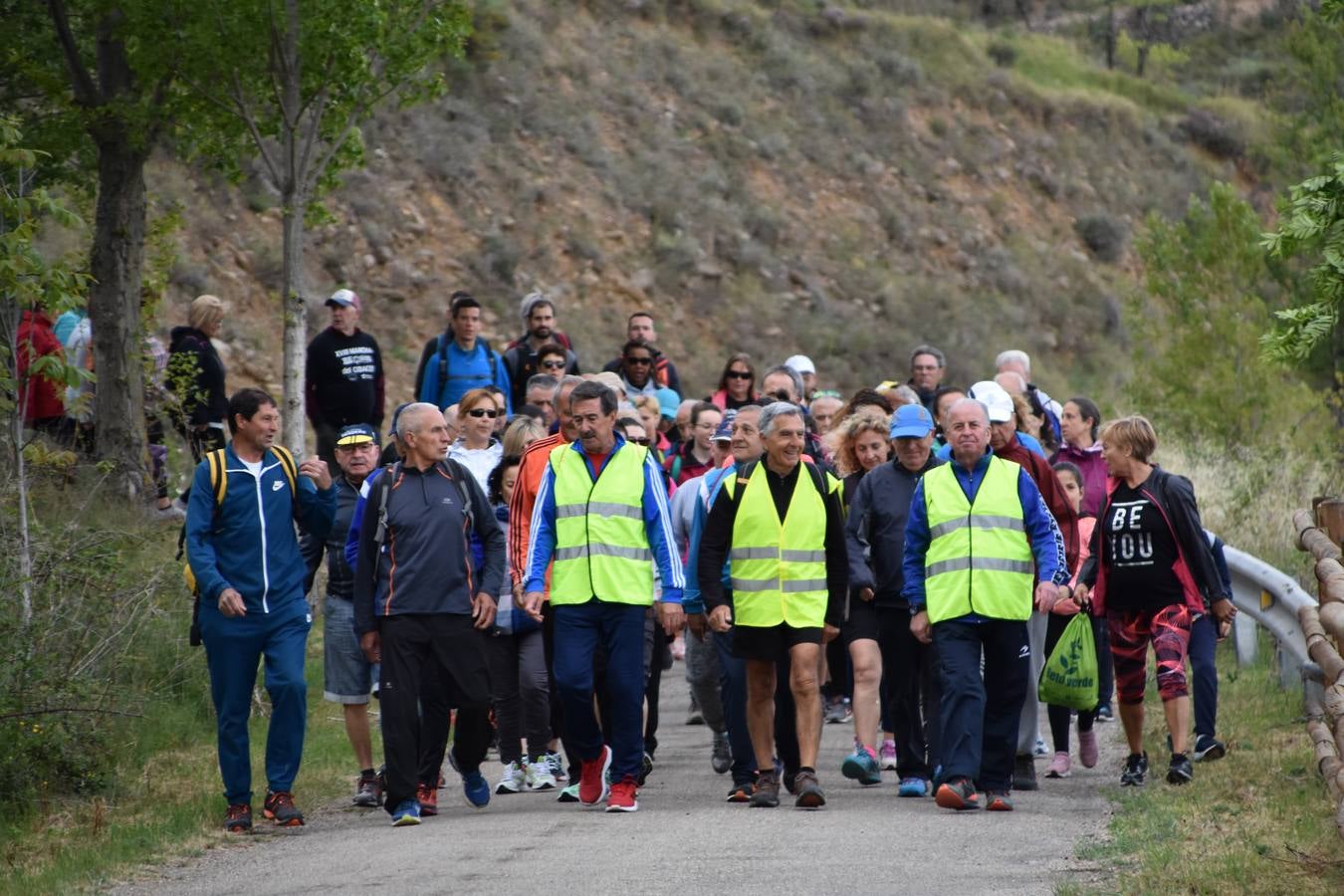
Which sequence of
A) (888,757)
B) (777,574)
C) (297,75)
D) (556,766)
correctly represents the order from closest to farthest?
(777,574) < (556,766) < (888,757) < (297,75)

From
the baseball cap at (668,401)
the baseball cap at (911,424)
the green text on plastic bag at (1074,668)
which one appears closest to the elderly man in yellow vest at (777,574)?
the baseball cap at (911,424)

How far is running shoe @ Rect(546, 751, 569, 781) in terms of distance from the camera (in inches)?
457

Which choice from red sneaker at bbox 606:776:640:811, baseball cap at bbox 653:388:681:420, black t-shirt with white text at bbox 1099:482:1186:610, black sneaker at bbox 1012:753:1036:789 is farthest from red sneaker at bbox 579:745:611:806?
baseball cap at bbox 653:388:681:420

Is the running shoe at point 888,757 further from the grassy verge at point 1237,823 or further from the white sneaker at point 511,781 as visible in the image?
the white sneaker at point 511,781

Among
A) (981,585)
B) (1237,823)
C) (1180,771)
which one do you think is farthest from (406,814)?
(1180,771)

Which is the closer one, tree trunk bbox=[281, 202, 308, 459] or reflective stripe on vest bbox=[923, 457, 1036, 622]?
reflective stripe on vest bbox=[923, 457, 1036, 622]

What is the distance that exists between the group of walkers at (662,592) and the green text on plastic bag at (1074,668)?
0.33m

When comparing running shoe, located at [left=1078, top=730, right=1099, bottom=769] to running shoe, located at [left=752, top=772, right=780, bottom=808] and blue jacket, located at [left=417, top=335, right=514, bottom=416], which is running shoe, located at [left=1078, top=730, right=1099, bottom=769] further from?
blue jacket, located at [left=417, top=335, right=514, bottom=416]

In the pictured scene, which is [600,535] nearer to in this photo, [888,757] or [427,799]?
[427,799]

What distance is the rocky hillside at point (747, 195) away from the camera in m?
32.3

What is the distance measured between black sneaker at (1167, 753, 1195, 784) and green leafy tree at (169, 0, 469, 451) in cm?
884

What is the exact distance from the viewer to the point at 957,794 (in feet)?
32.2

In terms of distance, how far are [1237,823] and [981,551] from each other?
1.90 m

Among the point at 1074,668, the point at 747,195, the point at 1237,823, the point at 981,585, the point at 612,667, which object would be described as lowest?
the point at 1237,823
